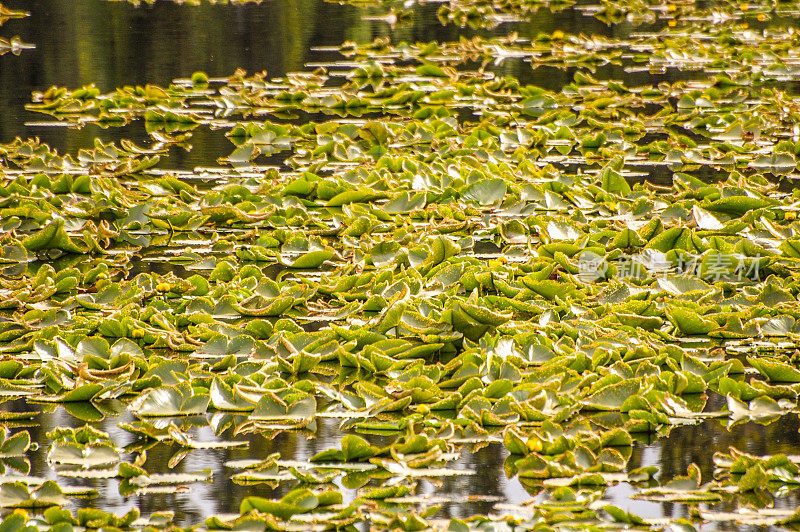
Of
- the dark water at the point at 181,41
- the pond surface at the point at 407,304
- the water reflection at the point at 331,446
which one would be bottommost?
the water reflection at the point at 331,446

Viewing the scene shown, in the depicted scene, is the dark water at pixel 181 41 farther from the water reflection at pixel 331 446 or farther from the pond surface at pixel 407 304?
the water reflection at pixel 331 446

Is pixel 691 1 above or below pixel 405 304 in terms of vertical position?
above

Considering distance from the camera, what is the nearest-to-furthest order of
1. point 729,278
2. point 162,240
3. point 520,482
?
point 520,482 → point 729,278 → point 162,240

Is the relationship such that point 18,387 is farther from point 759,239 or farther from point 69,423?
point 759,239

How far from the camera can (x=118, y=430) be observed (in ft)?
7.43

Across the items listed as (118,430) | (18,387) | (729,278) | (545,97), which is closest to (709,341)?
(729,278)

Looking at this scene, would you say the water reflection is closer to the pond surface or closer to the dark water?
the pond surface

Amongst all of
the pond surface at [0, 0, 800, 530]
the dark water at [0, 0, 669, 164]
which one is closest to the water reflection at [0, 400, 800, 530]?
the pond surface at [0, 0, 800, 530]

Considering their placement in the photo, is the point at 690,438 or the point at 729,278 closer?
the point at 690,438

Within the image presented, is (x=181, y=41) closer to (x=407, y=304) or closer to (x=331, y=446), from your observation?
(x=407, y=304)

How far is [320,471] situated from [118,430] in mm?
500

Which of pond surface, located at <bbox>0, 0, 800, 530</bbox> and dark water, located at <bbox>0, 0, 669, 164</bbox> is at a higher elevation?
dark water, located at <bbox>0, 0, 669, 164</bbox>

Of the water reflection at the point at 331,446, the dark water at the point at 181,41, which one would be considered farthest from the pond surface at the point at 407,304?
the dark water at the point at 181,41

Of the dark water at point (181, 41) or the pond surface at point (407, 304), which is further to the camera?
the dark water at point (181, 41)
